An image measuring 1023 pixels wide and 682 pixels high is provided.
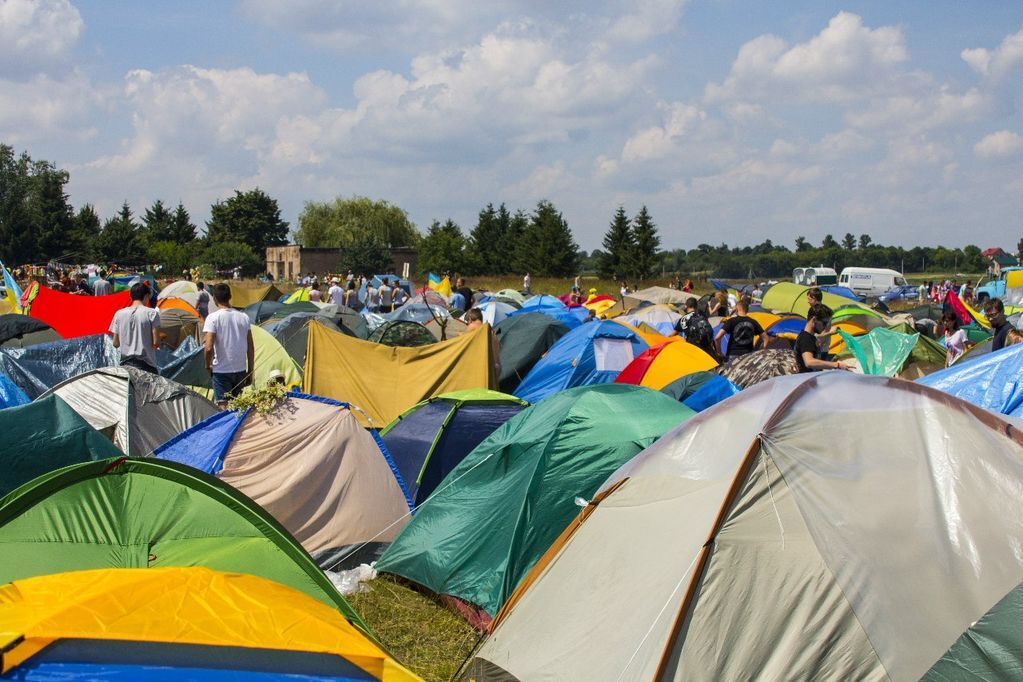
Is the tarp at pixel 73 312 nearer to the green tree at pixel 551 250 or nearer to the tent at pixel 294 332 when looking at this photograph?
the tent at pixel 294 332

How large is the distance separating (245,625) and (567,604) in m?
1.46

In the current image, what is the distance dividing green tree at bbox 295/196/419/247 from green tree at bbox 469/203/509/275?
27.9 ft

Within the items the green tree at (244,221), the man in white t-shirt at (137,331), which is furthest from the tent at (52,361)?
the green tree at (244,221)

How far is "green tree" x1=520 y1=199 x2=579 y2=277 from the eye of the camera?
55.6m

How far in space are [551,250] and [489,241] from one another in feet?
25.4

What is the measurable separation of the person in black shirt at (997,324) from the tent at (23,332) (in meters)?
11.3

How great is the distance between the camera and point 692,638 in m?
3.87

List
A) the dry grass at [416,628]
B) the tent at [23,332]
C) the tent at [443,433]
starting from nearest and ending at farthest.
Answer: the dry grass at [416,628] < the tent at [443,433] < the tent at [23,332]

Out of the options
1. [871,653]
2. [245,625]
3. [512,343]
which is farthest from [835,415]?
[512,343]

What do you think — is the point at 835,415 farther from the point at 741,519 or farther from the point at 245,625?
the point at 245,625

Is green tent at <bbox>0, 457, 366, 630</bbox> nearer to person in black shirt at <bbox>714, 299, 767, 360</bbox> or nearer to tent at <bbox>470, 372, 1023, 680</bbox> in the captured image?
tent at <bbox>470, 372, 1023, 680</bbox>

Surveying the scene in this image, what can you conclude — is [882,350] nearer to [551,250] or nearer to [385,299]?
[385,299]

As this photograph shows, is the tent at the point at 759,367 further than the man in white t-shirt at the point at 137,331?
No

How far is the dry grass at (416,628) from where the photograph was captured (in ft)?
17.4
